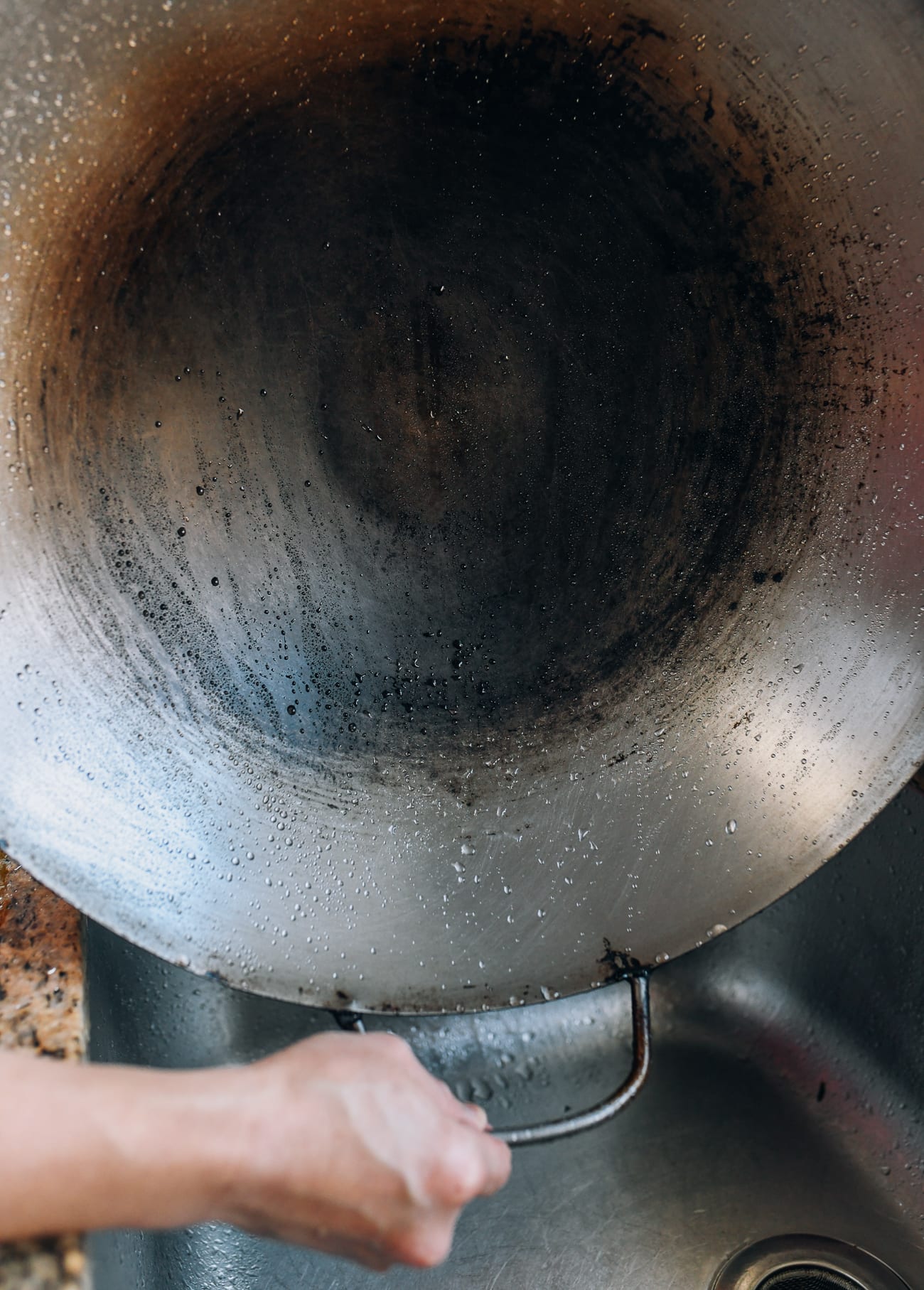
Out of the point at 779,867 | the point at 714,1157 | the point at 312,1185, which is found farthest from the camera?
the point at 714,1157

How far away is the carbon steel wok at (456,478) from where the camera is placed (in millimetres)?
496

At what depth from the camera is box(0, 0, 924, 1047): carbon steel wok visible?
0.50 m

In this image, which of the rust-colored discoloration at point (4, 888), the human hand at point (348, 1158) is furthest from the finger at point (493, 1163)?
the rust-colored discoloration at point (4, 888)

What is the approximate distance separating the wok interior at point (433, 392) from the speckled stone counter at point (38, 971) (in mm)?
167

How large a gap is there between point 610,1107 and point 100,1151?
0.32 metres

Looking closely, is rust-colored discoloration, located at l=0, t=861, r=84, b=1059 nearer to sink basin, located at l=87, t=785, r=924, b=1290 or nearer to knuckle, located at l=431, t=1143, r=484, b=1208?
sink basin, located at l=87, t=785, r=924, b=1290

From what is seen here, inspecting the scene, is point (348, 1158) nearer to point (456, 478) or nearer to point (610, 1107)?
point (610, 1107)

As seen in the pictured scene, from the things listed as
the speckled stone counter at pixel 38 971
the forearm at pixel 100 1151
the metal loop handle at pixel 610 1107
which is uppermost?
the speckled stone counter at pixel 38 971

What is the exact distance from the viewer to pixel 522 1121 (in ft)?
2.63

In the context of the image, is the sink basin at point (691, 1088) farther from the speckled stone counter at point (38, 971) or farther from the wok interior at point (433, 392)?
the wok interior at point (433, 392)

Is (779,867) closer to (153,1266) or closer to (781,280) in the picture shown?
(781,280)

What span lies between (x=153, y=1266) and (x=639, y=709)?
49 centimetres

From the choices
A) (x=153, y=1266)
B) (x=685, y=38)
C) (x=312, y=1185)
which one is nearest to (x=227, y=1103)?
(x=312, y=1185)

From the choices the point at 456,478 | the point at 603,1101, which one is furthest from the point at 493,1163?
the point at 456,478
